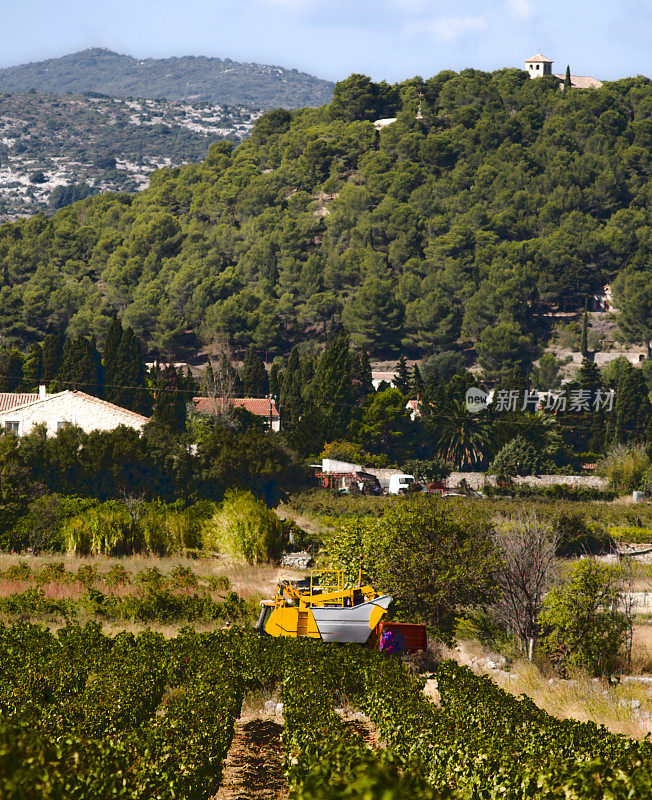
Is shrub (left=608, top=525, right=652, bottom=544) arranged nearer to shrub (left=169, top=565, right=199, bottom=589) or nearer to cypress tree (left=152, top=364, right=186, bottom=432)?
cypress tree (left=152, top=364, right=186, bottom=432)

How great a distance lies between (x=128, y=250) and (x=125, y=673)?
3973 inches

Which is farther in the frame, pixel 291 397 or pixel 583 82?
pixel 583 82

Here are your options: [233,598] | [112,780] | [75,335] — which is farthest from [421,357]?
[112,780]

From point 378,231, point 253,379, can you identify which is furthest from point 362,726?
point 378,231

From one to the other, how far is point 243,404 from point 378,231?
50849 millimetres

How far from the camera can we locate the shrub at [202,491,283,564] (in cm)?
2597

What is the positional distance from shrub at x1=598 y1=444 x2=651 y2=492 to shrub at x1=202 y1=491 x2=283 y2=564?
2759 centimetres

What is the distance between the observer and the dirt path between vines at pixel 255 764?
9.38m

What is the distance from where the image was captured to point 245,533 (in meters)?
26.1

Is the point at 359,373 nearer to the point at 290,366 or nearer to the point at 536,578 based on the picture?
the point at 290,366

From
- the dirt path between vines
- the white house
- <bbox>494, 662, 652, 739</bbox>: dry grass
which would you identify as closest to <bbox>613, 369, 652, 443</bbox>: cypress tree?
the white house

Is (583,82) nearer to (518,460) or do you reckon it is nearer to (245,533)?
(518,460)

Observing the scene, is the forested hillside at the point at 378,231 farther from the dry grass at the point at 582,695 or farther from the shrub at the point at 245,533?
the dry grass at the point at 582,695

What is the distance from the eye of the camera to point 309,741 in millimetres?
8141
